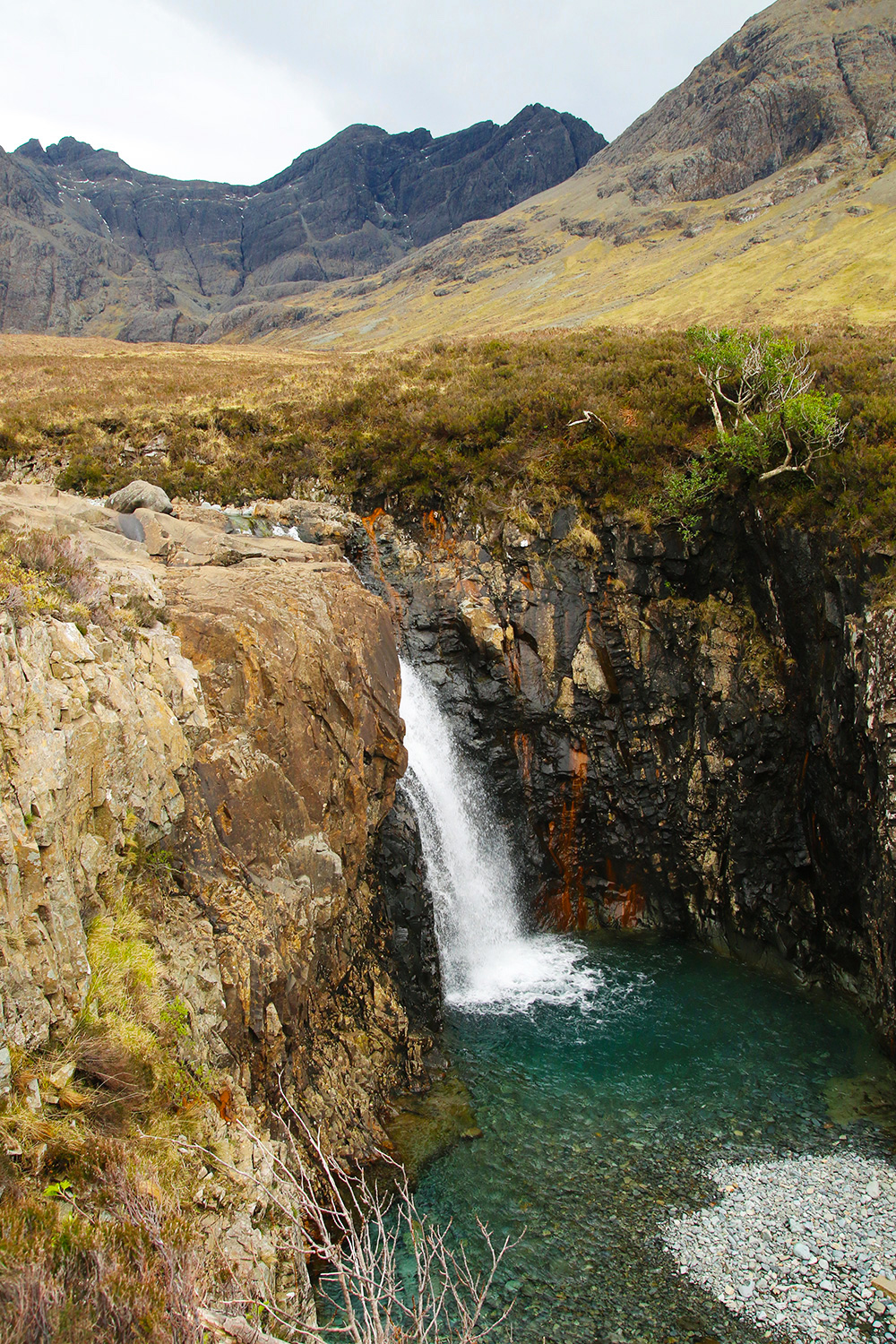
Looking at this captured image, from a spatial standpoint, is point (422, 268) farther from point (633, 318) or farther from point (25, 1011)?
point (25, 1011)

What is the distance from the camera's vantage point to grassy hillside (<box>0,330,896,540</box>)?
21734mm

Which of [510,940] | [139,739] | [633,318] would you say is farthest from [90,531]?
[633,318]

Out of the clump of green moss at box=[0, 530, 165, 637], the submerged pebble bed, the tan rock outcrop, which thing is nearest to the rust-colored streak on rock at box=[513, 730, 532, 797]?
the tan rock outcrop

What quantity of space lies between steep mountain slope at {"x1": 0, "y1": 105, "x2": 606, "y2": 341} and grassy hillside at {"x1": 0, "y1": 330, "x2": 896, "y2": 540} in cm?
12048

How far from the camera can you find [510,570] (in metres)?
23.6

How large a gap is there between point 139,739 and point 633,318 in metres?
70.4

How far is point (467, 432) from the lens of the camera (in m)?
26.5

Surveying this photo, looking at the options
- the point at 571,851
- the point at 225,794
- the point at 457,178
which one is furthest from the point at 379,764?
the point at 457,178

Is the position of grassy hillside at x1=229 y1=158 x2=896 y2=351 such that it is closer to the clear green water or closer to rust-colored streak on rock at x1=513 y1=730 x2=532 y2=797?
rust-colored streak on rock at x1=513 y1=730 x2=532 y2=797

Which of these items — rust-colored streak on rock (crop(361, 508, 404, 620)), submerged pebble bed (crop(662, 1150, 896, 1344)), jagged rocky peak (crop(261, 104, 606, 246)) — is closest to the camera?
submerged pebble bed (crop(662, 1150, 896, 1344))

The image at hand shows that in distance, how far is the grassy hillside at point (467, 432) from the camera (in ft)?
71.3

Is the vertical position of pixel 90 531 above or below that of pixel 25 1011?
above

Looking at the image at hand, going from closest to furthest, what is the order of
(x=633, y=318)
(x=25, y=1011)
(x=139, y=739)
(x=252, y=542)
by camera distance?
(x=25, y=1011), (x=139, y=739), (x=252, y=542), (x=633, y=318)

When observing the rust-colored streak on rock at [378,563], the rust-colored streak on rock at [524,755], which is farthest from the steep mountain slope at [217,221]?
the rust-colored streak on rock at [524,755]
